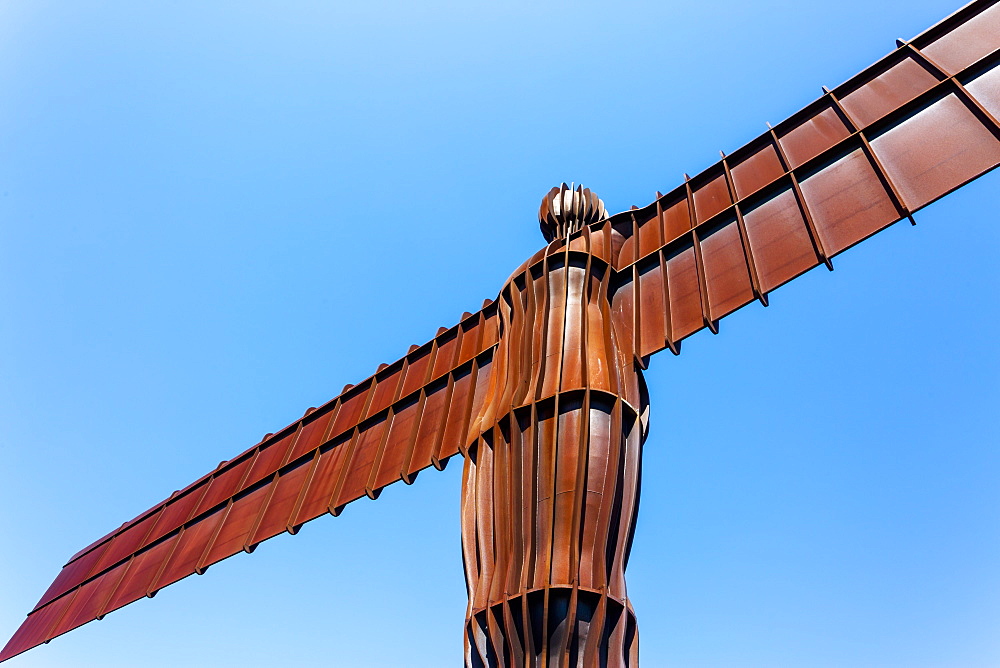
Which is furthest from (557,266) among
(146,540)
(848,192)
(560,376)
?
(146,540)

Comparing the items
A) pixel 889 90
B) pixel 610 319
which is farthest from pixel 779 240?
pixel 889 90

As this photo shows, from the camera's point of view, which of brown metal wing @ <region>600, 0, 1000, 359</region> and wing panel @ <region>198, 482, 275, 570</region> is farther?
wing panel @ <region>198, 482, 275, 570</region>

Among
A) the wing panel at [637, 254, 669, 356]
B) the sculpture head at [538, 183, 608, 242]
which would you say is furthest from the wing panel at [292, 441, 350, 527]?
the wing panel at [637, 254, 669, 356]

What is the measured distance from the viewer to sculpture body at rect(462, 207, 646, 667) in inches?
434

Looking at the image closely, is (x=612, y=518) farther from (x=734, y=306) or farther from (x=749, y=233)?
(x=749, y=233)

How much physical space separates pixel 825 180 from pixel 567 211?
14.9 ft

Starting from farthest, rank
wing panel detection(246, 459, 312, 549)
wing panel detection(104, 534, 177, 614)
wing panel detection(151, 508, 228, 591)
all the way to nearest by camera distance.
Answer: wing panel detection(104, 534, 177, 614)
wing panel detection(151, 508, 228, 591)
wing panel detection(246, 459, 312, 549)

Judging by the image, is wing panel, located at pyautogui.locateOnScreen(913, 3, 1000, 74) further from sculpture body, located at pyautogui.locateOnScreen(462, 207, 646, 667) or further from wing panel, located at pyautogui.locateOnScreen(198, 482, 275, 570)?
wing panel, located at pyautogui.locateOnScreen(198, 482, 275, 570)

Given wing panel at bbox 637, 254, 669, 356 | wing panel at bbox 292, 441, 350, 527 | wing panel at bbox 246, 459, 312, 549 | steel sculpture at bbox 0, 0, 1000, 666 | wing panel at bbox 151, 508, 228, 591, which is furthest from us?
wing panel at bbox 151, 508, 228, 591

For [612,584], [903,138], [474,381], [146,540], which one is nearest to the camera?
[612,584]

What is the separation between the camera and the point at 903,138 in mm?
12867

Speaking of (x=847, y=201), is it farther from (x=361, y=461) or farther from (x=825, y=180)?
(x=361, y=461)

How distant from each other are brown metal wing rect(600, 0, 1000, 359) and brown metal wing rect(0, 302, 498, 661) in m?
3.78

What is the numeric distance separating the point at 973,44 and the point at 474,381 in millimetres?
9247
